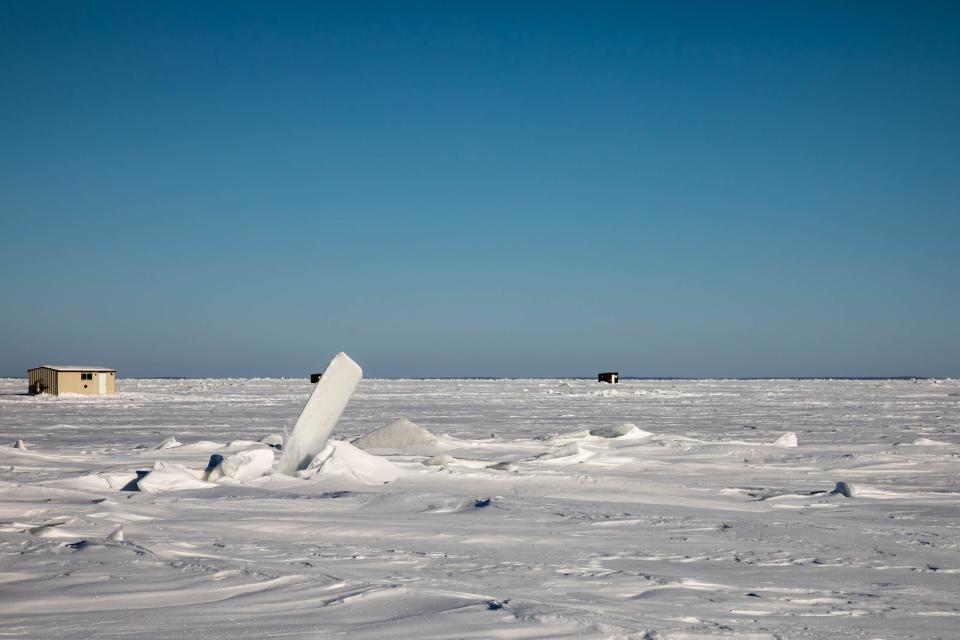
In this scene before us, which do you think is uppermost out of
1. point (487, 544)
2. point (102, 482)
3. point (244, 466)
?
point (244, 466)

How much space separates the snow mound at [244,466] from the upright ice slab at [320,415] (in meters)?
0.21

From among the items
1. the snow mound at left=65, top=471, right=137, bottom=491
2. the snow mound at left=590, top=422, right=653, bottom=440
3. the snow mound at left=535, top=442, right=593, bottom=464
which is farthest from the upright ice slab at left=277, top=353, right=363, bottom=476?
the snow mound at left=590, top=422, right=653, bottom=440

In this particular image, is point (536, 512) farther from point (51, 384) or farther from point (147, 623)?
point (51, 384)

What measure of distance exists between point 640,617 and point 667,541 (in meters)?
2.22

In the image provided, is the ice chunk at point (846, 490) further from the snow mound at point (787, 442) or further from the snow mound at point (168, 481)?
the snow mound at point (168, 481)

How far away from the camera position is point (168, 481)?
870 cm

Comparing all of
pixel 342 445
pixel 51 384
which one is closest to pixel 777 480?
pixel 342 445

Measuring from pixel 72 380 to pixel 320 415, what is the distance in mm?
36161

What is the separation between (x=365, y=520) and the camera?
23.1 ft

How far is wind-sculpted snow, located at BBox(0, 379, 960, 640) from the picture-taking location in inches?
162

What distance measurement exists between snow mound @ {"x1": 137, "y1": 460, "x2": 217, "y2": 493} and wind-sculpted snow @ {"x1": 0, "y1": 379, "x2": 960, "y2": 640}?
0.03 m

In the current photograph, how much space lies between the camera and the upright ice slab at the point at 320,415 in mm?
9695

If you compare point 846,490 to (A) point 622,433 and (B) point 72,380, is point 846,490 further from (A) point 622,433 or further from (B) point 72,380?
(B) point 72,380

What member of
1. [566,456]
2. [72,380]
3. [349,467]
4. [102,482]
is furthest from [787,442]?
[72,380]
